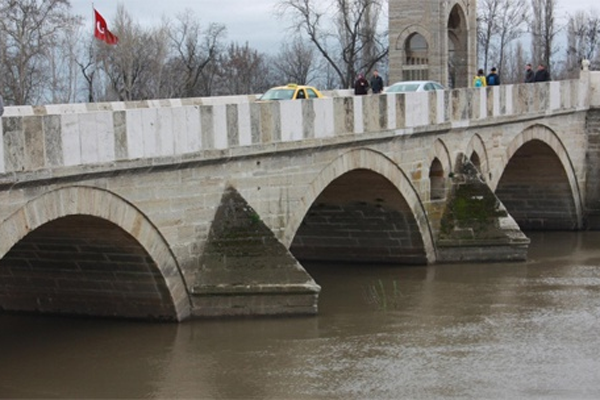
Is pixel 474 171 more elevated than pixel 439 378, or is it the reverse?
pixel 474 171

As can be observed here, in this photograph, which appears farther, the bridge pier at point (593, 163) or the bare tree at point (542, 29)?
the bare tree at point (542, 29)

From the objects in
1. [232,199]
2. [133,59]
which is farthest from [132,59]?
[232,199]

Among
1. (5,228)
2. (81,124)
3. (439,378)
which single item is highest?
Result: (81,124)

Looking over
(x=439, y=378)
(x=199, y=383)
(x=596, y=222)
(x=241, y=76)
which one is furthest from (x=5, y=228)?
(x=241, y=76)

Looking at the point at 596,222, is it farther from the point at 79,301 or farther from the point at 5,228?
the point at 5,228

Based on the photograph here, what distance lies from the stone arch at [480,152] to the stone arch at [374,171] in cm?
184

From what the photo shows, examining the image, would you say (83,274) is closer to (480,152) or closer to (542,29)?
(480,152)

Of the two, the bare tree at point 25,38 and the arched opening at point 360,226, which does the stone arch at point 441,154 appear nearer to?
the arched opening at point 360,226

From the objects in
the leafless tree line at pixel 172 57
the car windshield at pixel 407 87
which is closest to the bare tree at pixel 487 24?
the leafless tree line at pixel 172 57

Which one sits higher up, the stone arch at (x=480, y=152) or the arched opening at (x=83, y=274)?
the stone arch at (x=480, y=152)

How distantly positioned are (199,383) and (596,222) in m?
15.2

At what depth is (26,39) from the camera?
31.7m

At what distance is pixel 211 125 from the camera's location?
13.3m

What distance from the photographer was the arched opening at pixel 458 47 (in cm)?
2900
